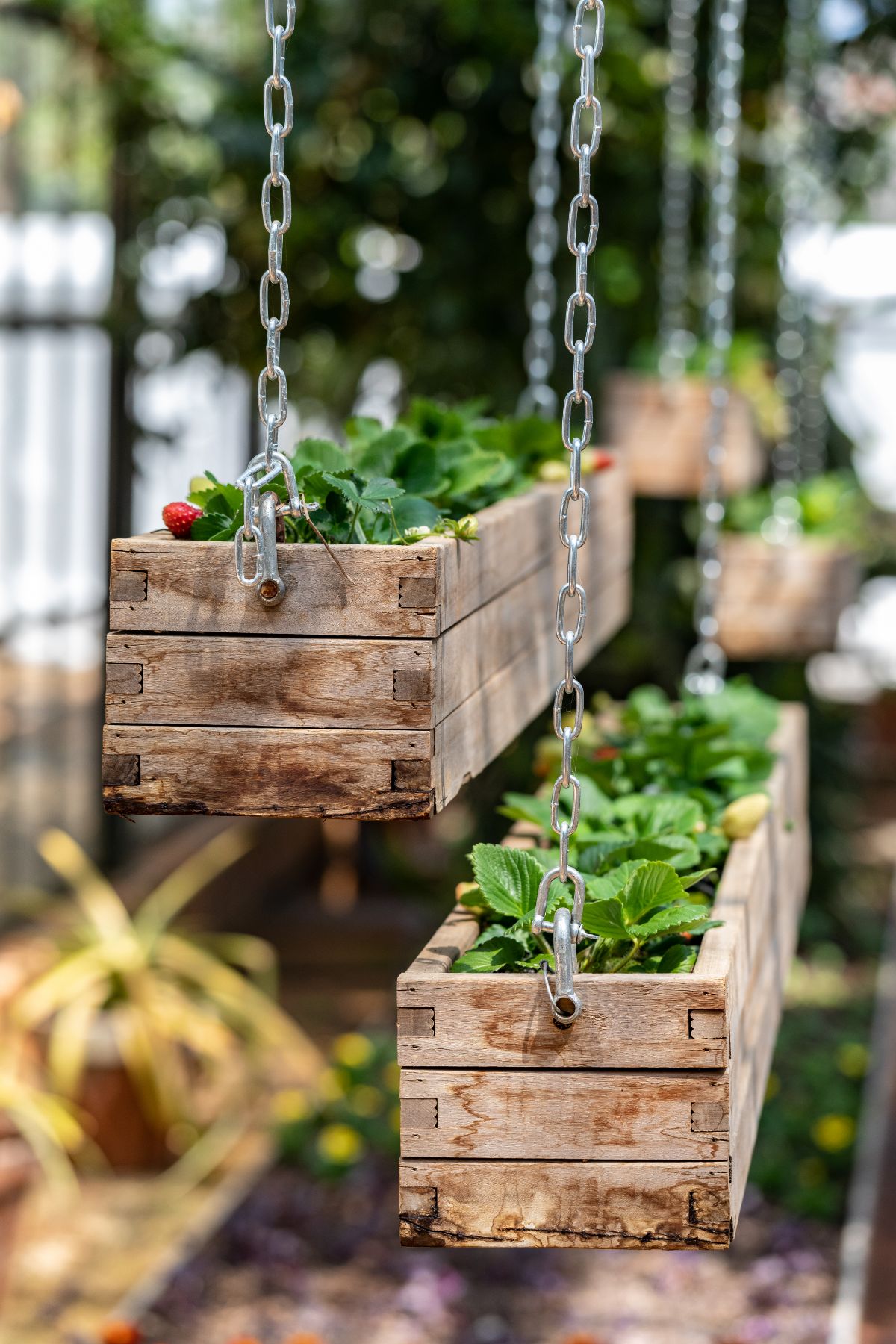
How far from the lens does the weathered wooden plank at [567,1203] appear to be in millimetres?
1042

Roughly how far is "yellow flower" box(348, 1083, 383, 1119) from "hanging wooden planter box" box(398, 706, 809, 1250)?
2.35 meters

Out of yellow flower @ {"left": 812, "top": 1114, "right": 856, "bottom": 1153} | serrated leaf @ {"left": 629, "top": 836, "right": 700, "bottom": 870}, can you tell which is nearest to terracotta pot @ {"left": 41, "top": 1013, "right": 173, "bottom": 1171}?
yellow flower @ {"left": 812, "top": 1114, "right": 856, "bottom": 1153}

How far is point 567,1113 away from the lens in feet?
3.43

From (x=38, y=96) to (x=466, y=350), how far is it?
1183mm

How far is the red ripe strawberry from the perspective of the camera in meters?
1.12

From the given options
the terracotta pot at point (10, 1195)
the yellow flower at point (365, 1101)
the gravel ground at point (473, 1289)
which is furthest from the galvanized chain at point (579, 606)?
the yellow flower at point (365, 1101)

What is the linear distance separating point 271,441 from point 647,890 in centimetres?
41

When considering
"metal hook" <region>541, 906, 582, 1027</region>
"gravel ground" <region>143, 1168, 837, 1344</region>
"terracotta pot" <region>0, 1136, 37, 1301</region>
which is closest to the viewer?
"metal hook" <region>541, 906, 582, 1027</region>

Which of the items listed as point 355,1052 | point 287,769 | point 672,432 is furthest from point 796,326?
point 287,769

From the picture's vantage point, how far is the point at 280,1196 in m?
3.08

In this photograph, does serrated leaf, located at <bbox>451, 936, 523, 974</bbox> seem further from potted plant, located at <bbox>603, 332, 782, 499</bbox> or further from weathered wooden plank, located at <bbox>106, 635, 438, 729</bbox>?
potted plant, located at <bbox>603, 332, 782, 499</bbox>

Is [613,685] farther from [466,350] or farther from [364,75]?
[364,75]

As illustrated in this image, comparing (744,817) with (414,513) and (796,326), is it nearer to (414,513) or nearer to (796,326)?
(414,513)

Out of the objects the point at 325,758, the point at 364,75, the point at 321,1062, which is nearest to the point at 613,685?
the point at 321,1062
